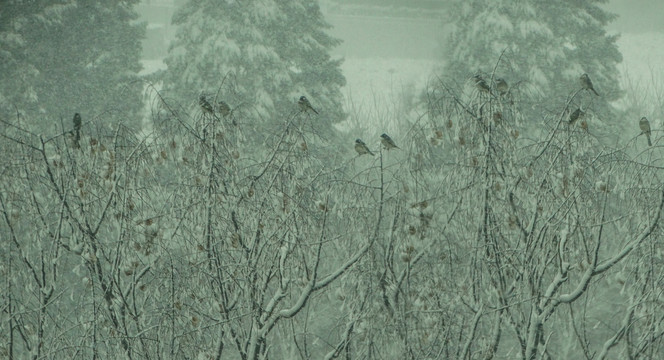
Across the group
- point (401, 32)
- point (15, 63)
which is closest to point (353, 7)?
point (401, 32)

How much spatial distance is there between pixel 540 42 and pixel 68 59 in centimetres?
1165

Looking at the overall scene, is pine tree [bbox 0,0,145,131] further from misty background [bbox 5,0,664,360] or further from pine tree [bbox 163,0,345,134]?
misty background [bbox 5,0,664,360]

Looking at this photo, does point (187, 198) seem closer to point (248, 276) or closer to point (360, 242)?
point (248, 276)

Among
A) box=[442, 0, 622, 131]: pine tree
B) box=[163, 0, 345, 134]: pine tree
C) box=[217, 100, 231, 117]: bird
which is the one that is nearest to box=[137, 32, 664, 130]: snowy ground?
box=[442, 0, 622, 131]: pine tree

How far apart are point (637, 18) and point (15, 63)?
33559 mm

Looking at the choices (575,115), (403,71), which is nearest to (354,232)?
(575,115)

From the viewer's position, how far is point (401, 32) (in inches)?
1252

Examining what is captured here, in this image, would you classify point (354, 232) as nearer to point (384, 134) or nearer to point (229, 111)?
point (384, 134)

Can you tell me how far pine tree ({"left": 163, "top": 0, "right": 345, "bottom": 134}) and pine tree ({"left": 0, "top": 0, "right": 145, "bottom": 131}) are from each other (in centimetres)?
154

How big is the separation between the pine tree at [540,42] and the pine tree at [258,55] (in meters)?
3.37

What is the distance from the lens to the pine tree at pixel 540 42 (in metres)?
15.0

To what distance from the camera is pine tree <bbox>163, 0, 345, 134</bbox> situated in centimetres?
1452

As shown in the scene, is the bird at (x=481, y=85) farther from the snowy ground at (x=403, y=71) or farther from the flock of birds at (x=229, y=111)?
the snowy ground at (x=403, y=71)

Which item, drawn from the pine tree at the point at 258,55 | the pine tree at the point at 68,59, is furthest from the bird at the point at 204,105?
the pine tree at the point at 68,59
